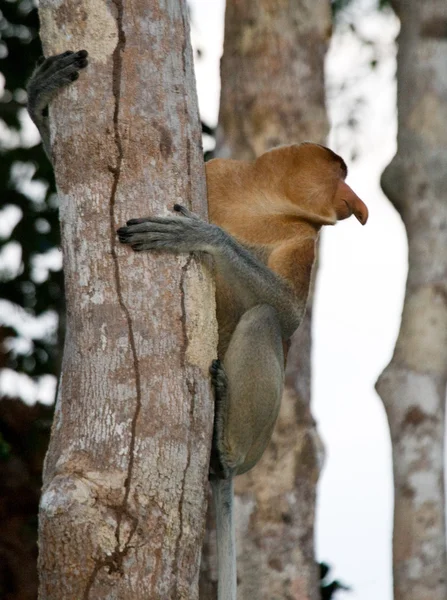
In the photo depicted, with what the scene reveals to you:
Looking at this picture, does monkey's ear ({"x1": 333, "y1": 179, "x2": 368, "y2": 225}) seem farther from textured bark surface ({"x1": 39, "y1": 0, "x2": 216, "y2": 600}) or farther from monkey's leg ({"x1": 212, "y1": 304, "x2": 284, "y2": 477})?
textured bark surface ({"x1": 39, "y1": 0, "x2": 216, "y2": 600})

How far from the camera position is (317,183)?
11.2 feet

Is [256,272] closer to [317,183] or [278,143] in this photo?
[317,183]

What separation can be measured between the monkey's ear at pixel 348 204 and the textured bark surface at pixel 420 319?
1.96 meters

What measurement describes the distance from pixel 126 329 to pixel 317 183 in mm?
1342

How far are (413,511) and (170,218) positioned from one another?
3043mm

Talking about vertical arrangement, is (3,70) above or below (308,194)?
above

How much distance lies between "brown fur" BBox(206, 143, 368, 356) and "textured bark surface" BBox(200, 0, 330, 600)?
5.92 ft

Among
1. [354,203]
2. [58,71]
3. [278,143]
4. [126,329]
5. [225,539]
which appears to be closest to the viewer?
[126,329]

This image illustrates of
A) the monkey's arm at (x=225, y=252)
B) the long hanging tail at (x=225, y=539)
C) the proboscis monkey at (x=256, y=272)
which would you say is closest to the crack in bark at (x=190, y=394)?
the monkey's arm at (x=225, y=252)

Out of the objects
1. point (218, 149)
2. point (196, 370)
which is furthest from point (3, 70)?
point (196, 370)

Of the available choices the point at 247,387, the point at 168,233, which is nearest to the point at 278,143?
the point at 247,387

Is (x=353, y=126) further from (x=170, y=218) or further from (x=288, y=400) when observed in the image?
(x=170, y=218)

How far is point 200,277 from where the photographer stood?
247 cm

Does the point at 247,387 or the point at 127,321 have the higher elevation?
the point at 247,387
